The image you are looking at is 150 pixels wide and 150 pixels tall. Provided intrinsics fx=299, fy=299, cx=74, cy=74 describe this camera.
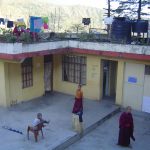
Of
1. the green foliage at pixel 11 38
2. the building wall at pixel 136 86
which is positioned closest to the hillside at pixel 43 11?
the building wall at pixel 136 86

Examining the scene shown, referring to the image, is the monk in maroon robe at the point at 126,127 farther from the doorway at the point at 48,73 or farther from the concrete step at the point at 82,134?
the doorway at the point at 48,73

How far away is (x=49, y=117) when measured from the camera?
530 inches

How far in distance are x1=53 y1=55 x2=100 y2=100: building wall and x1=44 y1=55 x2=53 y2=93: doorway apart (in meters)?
0.26

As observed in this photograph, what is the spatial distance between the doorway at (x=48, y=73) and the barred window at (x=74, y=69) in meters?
0.74

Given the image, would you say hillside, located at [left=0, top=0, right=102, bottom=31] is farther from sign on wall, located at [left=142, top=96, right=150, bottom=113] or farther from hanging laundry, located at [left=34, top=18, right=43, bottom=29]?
sign on wall, located at [left=142, top=96, right=150, bottom=113]

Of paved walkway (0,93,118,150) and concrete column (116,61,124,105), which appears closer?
paved walkway (0,93,118,150)

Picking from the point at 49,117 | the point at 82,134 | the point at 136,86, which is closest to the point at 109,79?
the point at 136,86

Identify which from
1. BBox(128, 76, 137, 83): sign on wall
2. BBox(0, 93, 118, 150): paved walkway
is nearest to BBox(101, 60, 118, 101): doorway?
BBox(0, 93, 118, 150): paved walkway

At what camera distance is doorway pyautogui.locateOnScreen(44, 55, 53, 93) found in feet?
55.5

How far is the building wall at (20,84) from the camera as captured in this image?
47.6 ft

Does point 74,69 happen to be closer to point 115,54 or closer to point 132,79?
point 115,54

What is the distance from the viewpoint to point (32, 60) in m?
15.7

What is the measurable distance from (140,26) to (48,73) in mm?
5731

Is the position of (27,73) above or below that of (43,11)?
below
